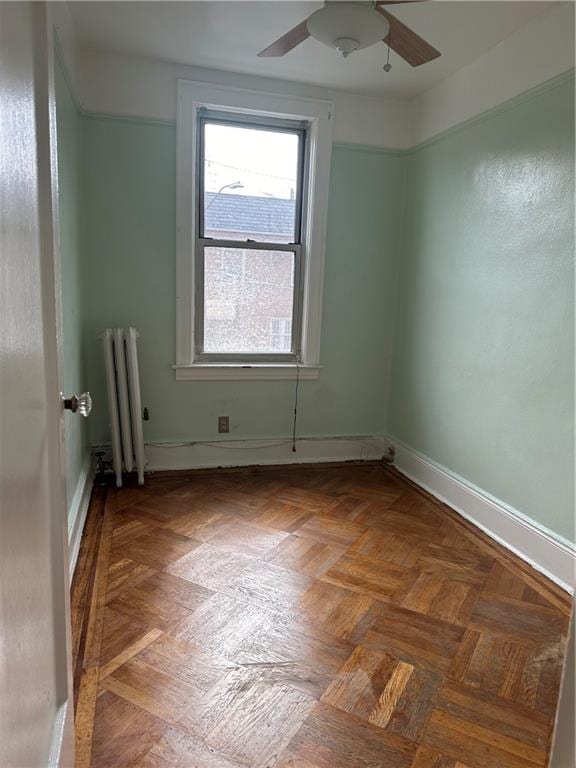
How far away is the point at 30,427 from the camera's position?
0.79 meters

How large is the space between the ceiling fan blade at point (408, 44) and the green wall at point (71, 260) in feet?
4.57

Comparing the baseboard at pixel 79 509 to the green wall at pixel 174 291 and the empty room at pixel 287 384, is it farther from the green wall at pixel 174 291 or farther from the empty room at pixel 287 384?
the green wall at pixel 174 291

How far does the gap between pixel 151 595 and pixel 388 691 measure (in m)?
0.94

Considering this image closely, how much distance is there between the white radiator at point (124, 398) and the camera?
9.60ft

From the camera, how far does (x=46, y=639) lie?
93 cm

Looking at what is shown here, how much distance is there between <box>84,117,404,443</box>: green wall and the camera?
2.96 m

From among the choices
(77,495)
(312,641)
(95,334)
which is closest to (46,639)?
(312,641)

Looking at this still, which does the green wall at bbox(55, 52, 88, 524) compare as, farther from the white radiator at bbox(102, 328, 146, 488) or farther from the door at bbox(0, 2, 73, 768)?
the door at bbox(0, 2, 73, 768)

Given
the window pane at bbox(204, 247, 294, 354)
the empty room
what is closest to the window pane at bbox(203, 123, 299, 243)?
the empty room

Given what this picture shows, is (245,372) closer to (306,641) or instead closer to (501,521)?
(501,521)

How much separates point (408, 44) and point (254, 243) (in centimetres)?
144

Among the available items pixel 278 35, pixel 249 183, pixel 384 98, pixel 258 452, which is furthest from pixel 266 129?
pixel 258 452

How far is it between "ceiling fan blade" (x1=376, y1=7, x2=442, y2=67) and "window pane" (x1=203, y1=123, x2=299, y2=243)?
1132mm

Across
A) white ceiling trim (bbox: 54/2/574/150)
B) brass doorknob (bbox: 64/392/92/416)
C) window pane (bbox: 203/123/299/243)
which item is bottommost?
brass doorknob (bbox: 64/392/92/416)
